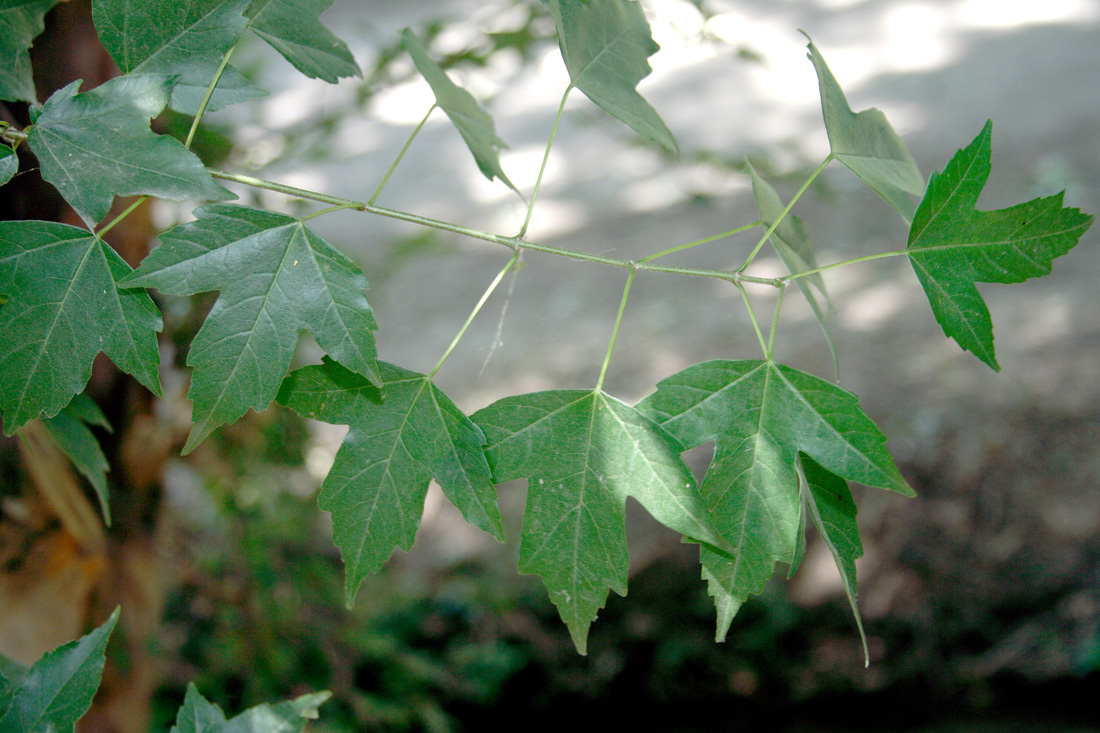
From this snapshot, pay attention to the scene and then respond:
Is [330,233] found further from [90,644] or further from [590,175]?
[90,644]

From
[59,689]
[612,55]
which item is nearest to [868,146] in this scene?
[612,55]

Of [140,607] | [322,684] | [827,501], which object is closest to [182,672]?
[322,684]

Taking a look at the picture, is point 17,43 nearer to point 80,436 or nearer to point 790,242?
point 80,436

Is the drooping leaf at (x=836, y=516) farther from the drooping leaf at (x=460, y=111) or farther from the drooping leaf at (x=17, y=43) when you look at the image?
the drooping leaf at (x=17, y=43)

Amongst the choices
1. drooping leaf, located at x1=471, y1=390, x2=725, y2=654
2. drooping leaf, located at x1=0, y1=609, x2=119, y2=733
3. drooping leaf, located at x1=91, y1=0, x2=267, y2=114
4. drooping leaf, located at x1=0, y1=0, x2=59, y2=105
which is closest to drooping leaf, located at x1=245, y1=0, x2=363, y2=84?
drooping leaf, located at x1=91, y1=0, x2=267, y2=114

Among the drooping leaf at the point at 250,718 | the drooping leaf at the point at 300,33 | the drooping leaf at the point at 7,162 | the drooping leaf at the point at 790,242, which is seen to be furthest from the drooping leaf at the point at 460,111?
the drooping leaf at the point at 250,718

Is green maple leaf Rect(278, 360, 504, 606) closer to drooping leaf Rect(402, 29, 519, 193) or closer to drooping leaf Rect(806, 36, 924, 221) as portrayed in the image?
drooping leaf Rect(402, 29, 519, 193)
